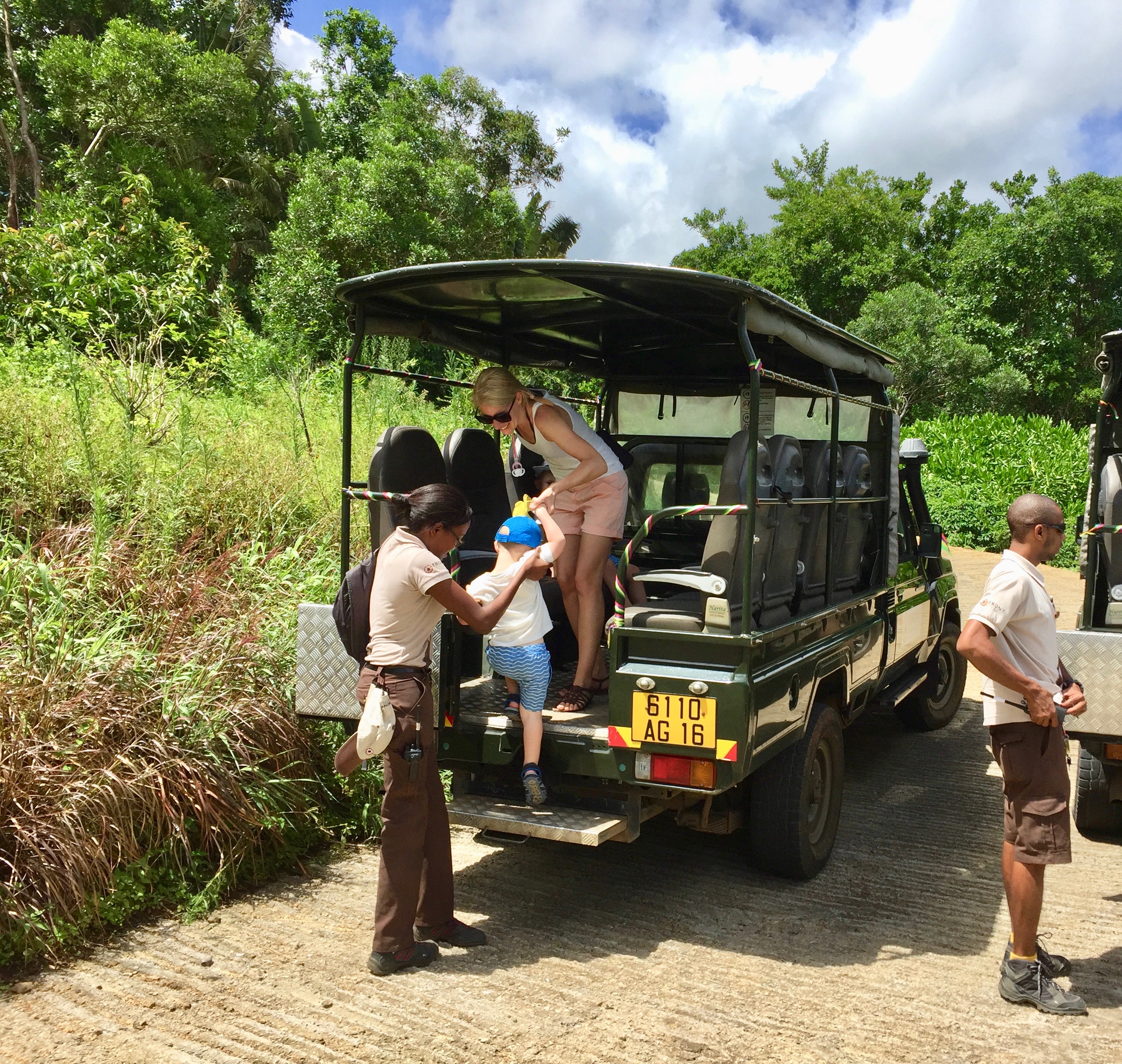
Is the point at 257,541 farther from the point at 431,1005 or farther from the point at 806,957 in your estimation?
the point at 806,957

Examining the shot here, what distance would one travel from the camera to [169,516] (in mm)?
6266

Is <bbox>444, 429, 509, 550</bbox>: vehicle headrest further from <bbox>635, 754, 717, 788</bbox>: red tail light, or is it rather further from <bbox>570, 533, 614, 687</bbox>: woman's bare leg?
<bbox>635, 754, 717, 788</bbox>: red tail light

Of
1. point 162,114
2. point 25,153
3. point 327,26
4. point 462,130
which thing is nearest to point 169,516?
point 162,114

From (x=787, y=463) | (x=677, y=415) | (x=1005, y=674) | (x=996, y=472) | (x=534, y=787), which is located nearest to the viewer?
(x=1005, y=674)

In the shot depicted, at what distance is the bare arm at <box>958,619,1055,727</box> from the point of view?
360 cm

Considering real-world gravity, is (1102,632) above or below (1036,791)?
above

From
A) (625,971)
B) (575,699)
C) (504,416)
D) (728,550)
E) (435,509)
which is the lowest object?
(625,971)

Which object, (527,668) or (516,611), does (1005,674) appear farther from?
(516,611)

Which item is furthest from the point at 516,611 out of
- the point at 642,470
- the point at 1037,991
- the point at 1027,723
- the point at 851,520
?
the point at 642,470

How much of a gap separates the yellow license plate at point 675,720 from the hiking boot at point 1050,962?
1289 millimetres

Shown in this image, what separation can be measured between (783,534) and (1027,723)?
141 cm

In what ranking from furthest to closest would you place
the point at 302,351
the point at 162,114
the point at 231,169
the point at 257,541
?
the point at 231,169 < the point at 162,114 < the point at 302,351 < the point at 257,541

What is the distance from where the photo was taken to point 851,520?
5895 mm

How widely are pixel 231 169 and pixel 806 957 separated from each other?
25.4m
